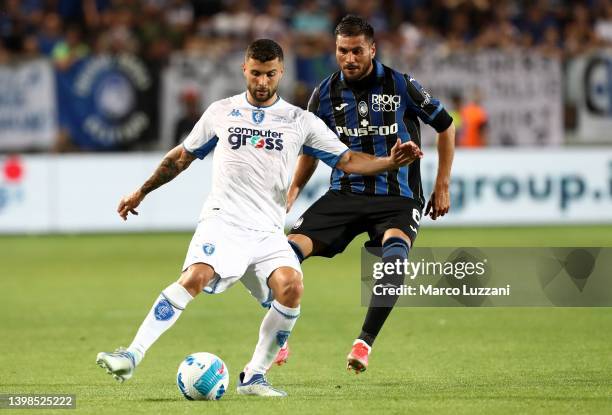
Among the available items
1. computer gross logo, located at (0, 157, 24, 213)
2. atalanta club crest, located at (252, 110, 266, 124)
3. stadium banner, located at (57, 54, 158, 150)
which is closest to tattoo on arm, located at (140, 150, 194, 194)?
atalanta club crest, located at (252, 110, 266, 124)

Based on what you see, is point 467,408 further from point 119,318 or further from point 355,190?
point 119,318

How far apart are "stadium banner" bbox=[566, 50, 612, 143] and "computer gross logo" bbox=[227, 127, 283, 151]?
46.2 ft

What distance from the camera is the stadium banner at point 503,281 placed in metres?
10.4

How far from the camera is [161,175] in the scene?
711 cm

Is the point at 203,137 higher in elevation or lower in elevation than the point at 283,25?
higher

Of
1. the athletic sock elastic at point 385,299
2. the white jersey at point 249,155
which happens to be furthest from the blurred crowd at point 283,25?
the white jersey at point 249,155

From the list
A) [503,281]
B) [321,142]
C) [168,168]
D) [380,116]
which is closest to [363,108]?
[380,116]

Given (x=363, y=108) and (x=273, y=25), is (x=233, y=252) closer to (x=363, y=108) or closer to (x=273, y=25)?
(x=363, y=108)

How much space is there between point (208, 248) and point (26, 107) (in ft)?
44.1

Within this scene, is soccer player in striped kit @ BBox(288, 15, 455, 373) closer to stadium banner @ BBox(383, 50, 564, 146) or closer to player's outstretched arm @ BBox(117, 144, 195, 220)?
player's outstretched arm @ BBox(117, 144, 195, 220)

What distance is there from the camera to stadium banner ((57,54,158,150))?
19.7 m

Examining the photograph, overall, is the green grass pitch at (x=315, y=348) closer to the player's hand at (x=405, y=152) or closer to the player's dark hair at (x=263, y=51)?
the player's hand at (x=405, y=152)

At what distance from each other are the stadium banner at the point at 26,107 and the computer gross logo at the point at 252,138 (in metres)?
13.0

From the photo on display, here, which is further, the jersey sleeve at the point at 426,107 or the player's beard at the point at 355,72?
the jersey sleeve at the point at 426,107
